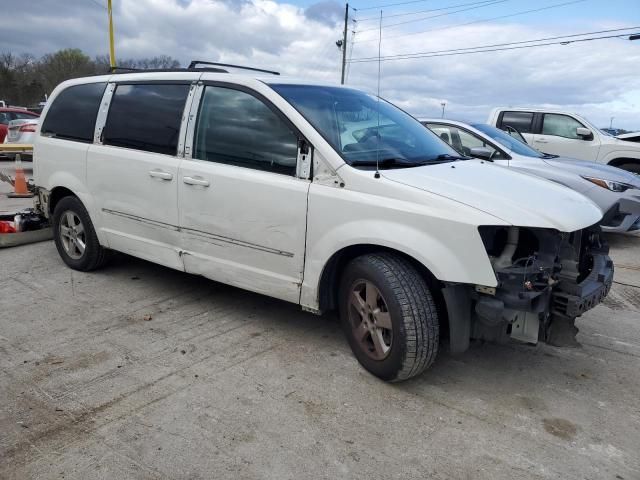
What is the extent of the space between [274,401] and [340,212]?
119 cm

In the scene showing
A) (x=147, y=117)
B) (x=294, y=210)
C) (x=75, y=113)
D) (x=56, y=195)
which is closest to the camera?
(x=294, y=210)

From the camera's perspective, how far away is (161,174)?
4.19 meters

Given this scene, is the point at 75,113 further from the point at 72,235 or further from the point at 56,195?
the point at 72,235

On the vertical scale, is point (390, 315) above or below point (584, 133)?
below

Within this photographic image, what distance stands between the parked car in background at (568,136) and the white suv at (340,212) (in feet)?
23.8

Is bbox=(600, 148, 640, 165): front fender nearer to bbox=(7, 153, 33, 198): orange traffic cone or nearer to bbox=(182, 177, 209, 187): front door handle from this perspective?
bbox=(182, 177, 209, 187): front door handle

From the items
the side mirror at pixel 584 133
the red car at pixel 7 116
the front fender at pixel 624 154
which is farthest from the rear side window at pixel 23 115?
the front fender at pixel 624 154

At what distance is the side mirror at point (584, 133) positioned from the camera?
1014 cm

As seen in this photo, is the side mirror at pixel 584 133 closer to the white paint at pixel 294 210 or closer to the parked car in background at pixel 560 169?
the parked car in background at pixel 560 169

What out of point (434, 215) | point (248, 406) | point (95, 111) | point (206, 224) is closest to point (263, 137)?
point (206, 224)

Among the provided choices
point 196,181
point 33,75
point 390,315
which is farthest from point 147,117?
point 33,75

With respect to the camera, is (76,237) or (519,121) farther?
(519,121)

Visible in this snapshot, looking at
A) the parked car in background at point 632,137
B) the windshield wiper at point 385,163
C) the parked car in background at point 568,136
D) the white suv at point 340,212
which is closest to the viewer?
the white suv at point 340,212

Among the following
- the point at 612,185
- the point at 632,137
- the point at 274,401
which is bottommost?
the point at 274,401
